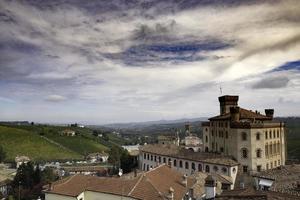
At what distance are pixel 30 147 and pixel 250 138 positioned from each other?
338 feet

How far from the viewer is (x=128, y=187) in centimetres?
3616

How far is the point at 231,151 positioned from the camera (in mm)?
63438

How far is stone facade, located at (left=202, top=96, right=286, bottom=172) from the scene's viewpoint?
60594 millimetres

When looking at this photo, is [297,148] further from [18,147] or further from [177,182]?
[18,147]

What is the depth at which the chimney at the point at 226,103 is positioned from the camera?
72.8 m

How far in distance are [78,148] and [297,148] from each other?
87.9 metres

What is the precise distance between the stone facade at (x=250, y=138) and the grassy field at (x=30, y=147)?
276ft

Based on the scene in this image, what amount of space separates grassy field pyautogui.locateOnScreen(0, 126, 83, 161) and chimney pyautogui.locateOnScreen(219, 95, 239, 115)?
8193cm

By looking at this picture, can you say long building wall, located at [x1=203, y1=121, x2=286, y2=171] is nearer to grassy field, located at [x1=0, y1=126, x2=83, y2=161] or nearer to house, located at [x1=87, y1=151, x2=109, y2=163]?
house, located at [x1=87, y1=151, x2=109, y2=163]

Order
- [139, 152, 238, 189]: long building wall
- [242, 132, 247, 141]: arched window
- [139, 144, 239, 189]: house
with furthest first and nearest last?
1. [242, 132, 247, 141]: arched window
2. [139, 144, 239, 189]: house
3. [139, 152, 238, 189]: long building wall

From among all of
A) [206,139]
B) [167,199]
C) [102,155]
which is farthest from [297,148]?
[167,199]

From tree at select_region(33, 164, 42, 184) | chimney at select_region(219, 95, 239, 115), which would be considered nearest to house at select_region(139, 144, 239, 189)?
chimney at select_region(219, 95, 239, 115)

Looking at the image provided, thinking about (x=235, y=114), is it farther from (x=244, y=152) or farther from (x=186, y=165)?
(x=186, y=165)

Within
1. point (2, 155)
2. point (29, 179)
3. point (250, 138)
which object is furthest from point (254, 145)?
point (2, 155)
